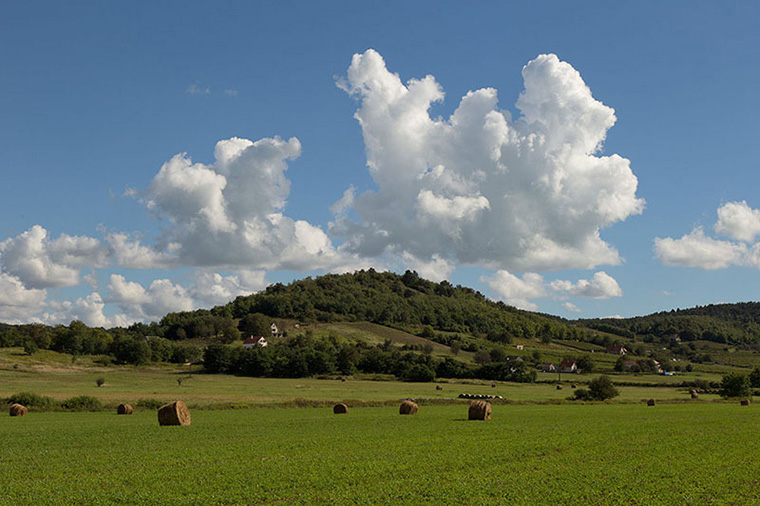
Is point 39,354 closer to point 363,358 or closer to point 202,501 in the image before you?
point 363,358

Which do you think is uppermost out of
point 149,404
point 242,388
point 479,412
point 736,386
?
point 736,386

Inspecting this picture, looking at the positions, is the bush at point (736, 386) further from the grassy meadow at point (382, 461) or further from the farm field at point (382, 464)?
the farm field at point (382, 464)

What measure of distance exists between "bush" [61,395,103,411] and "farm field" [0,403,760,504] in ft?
60.5

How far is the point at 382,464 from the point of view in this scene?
23.5 metres

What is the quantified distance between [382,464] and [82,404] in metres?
46.2

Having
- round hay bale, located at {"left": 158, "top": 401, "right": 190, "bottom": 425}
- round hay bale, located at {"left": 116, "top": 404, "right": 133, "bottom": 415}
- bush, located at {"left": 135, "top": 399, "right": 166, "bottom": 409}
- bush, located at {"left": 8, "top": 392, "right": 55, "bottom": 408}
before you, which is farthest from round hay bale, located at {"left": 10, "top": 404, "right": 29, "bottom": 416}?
round hay bale, located at {"left": 158, "top": 401, "right": 190, "bottom": 425}

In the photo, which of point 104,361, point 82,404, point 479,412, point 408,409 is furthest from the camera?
point 104,361

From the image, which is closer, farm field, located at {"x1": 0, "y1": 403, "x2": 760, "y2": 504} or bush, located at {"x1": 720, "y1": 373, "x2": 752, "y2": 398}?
farm field, located at {"x1": 0, "y1": 403, "x2": 760, "y2": 504}

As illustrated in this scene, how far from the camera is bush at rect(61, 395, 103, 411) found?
57.6m

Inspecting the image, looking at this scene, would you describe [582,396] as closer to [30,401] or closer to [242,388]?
[242,388]

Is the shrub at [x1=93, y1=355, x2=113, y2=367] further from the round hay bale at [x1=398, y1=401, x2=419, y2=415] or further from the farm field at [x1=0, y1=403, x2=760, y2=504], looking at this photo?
the farm field at [x1=0, y1=403, x2=760, y2=504]

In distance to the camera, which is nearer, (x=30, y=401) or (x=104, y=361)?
(x=30, y=401)

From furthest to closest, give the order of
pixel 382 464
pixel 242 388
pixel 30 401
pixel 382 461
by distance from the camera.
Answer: pixel 242 388
pixel 30 401
pixel 382 461
pixel 382 464

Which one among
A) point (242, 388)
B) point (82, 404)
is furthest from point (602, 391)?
point (82, 404)
